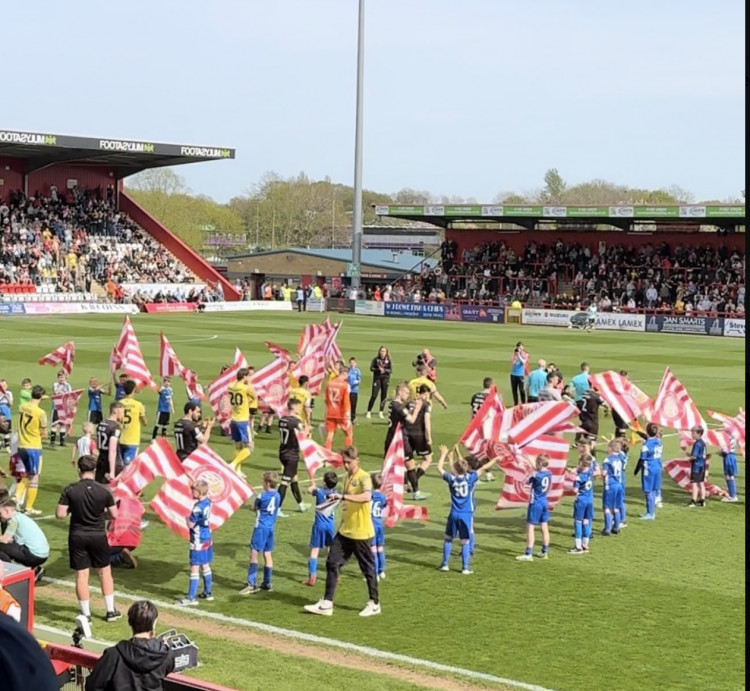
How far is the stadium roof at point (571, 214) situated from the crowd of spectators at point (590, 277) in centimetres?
179

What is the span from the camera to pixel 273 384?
22078mm

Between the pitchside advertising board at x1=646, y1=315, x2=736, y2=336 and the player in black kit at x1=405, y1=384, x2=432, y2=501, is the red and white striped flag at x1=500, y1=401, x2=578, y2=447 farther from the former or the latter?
the pitchside advertising board at x1=646, y1=315, x2=736, y2=336

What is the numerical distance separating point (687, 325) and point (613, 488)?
4361 cm

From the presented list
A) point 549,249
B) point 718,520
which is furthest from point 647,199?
point 718,520

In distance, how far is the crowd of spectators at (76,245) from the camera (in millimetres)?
62875

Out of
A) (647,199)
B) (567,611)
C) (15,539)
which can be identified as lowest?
(567,611)

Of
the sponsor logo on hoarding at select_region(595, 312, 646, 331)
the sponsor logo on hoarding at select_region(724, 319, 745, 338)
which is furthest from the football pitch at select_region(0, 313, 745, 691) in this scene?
the sponsor logo on hoarding at select_region(595, 312, 646, 331)

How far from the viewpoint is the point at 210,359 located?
3731cm

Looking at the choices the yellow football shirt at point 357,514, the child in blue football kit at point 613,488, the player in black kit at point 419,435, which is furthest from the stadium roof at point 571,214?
the yellow football shirt at point 357,514

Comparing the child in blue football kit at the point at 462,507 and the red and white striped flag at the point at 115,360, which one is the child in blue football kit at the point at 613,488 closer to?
the child in blue football kit at the point at 462,507

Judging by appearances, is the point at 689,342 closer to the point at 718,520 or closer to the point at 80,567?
the point at 718,520

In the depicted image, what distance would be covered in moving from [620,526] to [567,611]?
164 inches

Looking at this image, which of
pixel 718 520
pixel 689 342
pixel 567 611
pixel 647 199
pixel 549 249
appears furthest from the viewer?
pixel 647 199

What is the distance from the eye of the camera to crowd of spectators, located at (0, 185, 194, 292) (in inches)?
2475
